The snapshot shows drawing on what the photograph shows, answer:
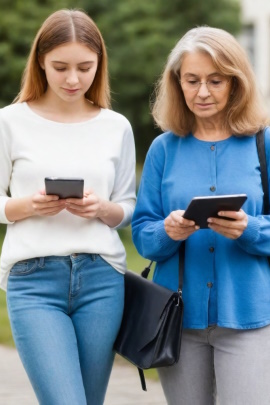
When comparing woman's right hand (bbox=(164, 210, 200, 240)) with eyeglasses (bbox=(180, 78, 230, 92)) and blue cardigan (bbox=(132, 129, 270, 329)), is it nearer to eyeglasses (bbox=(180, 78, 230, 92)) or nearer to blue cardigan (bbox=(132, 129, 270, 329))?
blue cardigan (bbox=(132, 129, 270, 329))

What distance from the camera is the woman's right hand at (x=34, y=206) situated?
13.0 ft

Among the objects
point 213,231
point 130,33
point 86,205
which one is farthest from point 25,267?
point 130,33

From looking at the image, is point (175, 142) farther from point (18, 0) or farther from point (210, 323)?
point (18, 0)

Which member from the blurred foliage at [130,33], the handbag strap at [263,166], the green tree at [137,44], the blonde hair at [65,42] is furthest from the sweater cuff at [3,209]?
the green tree at [137,44]

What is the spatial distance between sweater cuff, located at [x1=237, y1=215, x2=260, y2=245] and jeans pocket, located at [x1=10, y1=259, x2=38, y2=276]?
0.84 meters

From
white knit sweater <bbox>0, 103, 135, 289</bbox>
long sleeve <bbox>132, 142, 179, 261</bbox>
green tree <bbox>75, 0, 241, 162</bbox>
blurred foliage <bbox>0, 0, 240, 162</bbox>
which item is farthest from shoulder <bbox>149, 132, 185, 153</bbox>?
green tree <bbox>75, 0, 241, 162</bbox>

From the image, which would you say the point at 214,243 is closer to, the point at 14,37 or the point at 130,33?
the point at 14,37

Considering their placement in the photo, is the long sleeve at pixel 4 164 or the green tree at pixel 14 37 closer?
the long sleeve at pixel 4 164

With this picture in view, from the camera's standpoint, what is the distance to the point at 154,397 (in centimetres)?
634

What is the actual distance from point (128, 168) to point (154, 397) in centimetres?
244

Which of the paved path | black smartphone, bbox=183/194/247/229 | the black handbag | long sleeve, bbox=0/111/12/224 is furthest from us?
the paved path

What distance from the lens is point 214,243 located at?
13.4 ft

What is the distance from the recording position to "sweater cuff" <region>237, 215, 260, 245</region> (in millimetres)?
3914

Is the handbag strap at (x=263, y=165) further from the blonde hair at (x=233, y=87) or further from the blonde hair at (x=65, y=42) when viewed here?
the blonde hair at (x=65, y=42)
